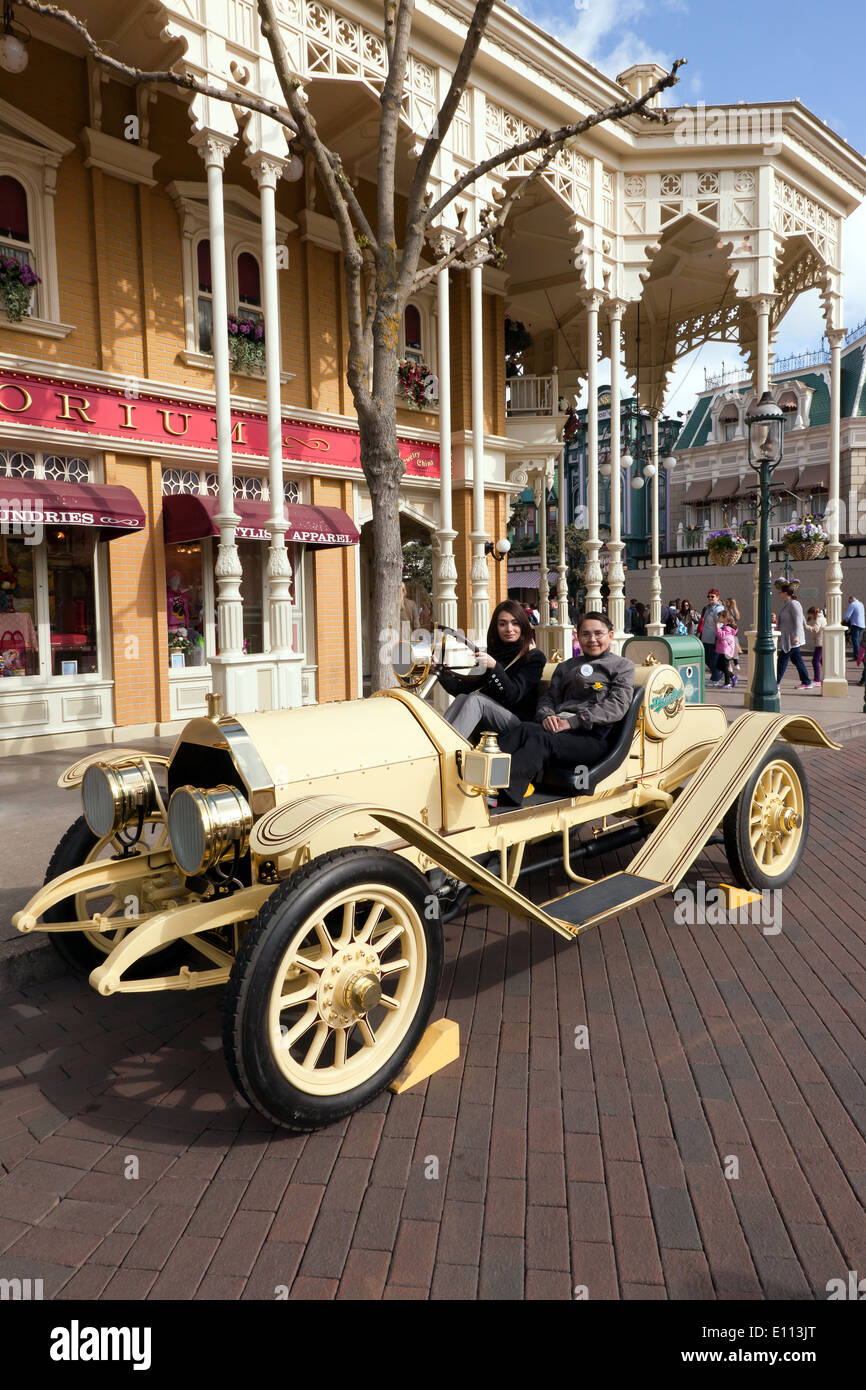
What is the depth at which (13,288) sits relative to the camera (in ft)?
31.0

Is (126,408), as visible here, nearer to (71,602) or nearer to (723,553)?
(71,602)

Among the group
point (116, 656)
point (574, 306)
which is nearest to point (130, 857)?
point (116, 656)

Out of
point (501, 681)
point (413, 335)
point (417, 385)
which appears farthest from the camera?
point (413, 335)

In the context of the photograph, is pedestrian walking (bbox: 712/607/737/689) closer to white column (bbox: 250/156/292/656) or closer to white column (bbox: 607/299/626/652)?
white column (bbox: 607/299/626/652)

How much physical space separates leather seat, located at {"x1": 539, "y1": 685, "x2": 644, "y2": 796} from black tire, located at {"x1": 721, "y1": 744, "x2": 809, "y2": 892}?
721 mm

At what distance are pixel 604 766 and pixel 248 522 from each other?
7526mm

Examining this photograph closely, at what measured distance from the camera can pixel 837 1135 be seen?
268cm

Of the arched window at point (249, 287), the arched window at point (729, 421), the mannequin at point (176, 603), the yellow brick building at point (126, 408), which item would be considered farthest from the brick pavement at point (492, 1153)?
the arched window at point (729, 421)

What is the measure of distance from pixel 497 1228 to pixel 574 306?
18300 millimetres

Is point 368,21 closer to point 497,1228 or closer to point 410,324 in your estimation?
point 410,324

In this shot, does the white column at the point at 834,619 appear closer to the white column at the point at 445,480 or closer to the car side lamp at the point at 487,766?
the white column at the point at 445,480

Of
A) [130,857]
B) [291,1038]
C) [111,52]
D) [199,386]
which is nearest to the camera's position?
[291,1038]

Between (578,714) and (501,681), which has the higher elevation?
(501,681)

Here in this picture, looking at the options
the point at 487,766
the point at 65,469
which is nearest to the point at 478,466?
the point at 65,469
